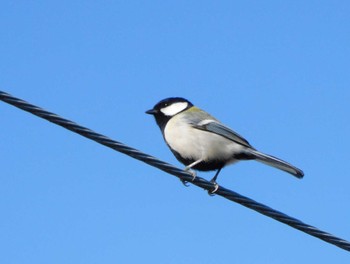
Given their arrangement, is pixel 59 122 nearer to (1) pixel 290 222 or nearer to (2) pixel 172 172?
(2) pixel 172 172

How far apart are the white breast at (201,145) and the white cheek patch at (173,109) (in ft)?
1.96

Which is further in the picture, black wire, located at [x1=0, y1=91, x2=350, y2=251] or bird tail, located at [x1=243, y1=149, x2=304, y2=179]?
bird tail, located at [x1=243, y1=149, x2=304, y2=179]

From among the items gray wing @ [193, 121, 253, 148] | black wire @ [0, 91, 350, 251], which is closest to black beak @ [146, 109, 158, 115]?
gray wing @ [193, 121, 253, 148]

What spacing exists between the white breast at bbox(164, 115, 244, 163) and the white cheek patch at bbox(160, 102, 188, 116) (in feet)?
1.96

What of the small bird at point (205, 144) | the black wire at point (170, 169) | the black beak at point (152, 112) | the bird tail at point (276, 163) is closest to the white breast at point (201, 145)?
the small bird at point (205, 144)

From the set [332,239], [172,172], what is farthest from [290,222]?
[172,172]

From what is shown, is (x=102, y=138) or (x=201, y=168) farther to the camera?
(x=201, y=168)

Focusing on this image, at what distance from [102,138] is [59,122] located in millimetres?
279

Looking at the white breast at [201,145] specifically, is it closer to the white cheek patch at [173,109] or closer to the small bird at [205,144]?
the small bird at [205,144]

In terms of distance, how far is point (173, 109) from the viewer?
26.0 ft

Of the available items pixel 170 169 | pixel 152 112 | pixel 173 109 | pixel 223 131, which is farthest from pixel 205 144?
pixel 170 169

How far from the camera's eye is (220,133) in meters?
6.98

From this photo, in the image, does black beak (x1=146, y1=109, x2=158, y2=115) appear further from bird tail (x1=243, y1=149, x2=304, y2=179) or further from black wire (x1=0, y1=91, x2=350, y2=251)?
black wire (x1=0, y1=91, x2=350, y2=251)

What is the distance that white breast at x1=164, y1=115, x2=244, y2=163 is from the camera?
6.93 meters
